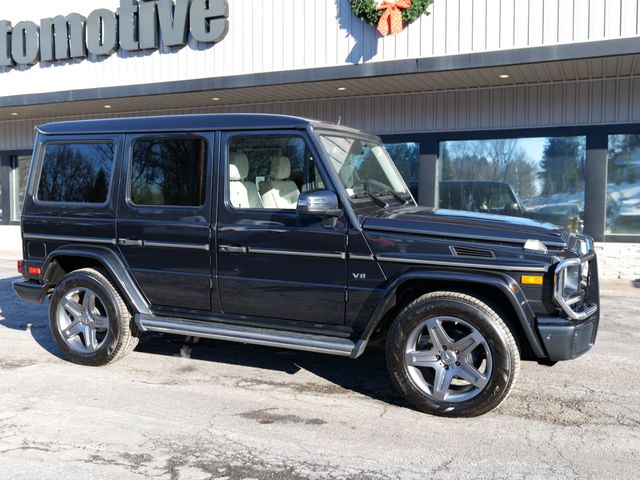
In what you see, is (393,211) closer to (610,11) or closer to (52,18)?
(610,11)

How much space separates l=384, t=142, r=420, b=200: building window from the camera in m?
12.5

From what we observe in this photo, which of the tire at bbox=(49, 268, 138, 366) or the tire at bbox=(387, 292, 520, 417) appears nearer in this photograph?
the tire at bbox=(387, 292, 520, 417)

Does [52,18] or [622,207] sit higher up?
[52,18]

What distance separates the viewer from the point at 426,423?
14.1 feet

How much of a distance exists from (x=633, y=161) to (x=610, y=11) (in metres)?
2.75

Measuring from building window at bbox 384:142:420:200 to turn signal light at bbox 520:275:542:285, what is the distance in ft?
27.4

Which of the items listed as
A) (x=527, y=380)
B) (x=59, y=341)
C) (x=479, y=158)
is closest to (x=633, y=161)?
(x=479, y=158)

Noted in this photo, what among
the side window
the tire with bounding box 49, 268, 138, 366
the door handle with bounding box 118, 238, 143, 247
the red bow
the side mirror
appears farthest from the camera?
the red bow

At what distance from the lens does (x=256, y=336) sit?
4867 mm

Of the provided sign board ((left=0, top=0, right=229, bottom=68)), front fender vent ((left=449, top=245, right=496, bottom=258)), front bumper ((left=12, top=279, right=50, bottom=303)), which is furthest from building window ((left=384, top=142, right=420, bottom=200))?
front fender vent ((left=449, top=245, right=496, bottom=258))

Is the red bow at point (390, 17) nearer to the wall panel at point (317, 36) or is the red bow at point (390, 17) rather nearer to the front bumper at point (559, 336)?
the wall panel at point (317, 36)

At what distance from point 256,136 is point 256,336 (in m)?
1.58

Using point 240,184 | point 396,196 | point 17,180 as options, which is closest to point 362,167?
point 396,196

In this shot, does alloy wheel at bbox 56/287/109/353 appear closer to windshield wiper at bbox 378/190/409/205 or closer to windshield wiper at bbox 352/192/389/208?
windshield wiper at bbox 352/192/389/208
